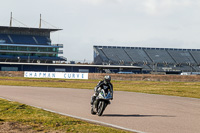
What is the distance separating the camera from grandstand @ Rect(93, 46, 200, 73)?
10775cm

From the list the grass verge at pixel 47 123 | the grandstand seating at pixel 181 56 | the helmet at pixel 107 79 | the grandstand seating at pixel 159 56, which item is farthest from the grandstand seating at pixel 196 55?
the grass verge at pixel 47 123

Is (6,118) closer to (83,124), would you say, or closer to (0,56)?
(83,124)

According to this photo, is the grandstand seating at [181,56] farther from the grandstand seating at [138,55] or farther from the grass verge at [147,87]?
the grass verge at [147,87]

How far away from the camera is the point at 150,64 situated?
10925cm

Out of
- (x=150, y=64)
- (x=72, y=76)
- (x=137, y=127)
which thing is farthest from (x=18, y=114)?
(x=150, y=64)

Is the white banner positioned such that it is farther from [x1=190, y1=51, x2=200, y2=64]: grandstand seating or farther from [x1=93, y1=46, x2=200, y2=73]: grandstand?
[x1=190, y1=51, x2=200, y2=64]: grandstand seating

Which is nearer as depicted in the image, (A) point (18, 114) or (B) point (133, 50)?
(A) point (18, 114)

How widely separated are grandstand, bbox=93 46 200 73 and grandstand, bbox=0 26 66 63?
533 inches

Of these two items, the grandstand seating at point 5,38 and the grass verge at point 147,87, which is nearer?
the grass verge at point 147,87

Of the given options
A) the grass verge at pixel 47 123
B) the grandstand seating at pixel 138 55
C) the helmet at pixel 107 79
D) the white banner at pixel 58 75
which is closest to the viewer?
the grass verge at pixel 47 123

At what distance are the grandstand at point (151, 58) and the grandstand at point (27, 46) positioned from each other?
1354 cm

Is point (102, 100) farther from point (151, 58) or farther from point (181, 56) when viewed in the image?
point (181, 56)

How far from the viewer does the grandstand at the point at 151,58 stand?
108 m

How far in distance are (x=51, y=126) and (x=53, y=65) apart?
83364mm
